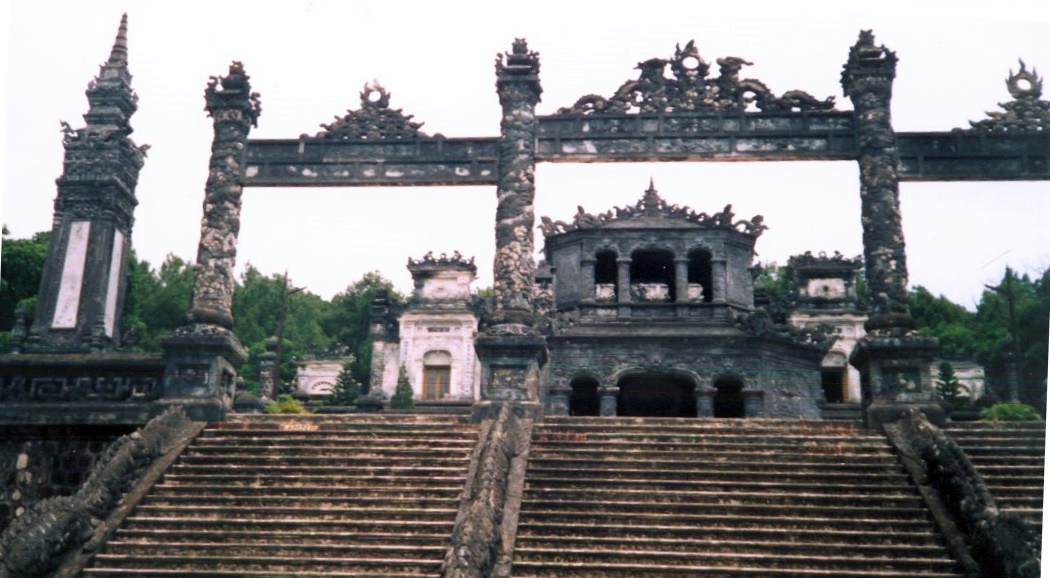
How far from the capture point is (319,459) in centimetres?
1040

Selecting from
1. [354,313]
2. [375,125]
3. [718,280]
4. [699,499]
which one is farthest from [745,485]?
[354,313]

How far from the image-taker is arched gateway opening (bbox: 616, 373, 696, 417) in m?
24.4

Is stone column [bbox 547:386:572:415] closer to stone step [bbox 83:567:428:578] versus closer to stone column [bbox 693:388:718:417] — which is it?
stone column [bbox 693:388:718:417]

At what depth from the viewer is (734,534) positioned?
8695 mm

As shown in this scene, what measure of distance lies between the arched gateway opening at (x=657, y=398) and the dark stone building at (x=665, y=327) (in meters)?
0.03

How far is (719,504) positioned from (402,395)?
22.3m

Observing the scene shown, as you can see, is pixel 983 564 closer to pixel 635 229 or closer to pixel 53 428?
pixel 53 428

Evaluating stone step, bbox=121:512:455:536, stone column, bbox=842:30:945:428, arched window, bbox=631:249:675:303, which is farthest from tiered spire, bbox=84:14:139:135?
stone column, bbox=842:30:945:428

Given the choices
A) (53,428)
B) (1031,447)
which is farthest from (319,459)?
(1031,447)

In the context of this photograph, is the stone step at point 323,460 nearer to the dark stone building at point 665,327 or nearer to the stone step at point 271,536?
the stone step at point 271,536

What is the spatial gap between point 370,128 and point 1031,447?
34.6 ft

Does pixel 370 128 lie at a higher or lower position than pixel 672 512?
higher

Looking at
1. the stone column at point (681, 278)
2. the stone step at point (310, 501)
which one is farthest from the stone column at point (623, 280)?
the stone step at point (310, 501)

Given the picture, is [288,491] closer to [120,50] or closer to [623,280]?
[120,50]
